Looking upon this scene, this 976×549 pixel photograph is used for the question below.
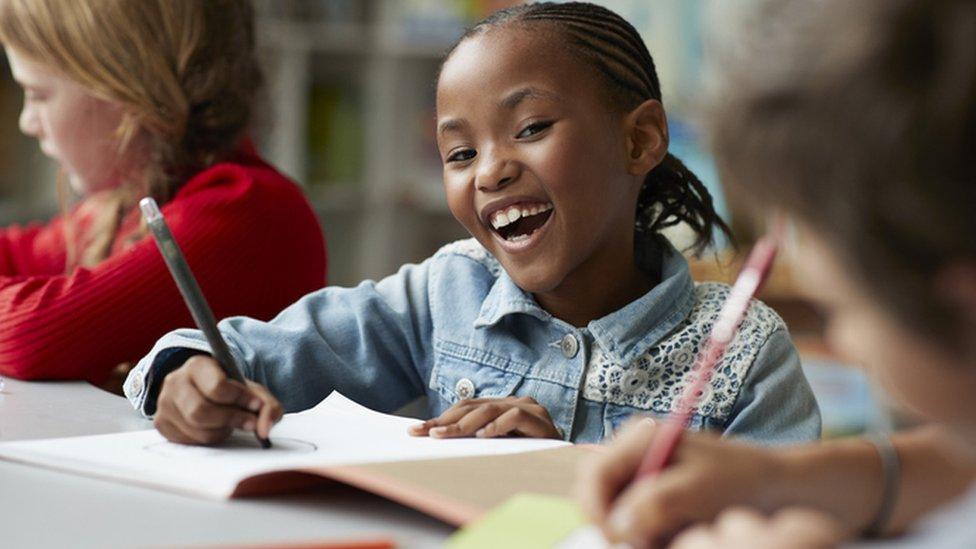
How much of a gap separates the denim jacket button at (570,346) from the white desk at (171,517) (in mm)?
360

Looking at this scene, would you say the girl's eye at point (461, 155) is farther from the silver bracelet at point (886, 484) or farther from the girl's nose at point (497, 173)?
the silver bracelet at point (886, 484)

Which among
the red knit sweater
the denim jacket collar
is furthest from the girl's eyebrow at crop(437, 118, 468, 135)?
the red knit sweater

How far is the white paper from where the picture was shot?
0.77 meters

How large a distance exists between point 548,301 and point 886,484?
51 cm

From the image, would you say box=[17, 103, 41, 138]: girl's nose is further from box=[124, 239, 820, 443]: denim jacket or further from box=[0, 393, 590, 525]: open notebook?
box=[0, 393, 590, 525]: open notebook

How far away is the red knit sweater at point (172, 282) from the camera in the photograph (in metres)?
1.26

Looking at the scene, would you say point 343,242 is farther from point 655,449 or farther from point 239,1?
point 655,449

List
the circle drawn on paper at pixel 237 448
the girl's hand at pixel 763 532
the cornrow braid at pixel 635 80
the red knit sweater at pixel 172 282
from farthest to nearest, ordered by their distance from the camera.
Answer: the red knit sweater at pixel 172 282 → the cornrow braid at pixel 635 80 → the circle drawn on paper at pixel 237 448 → the girl's hand at pixel 763 532

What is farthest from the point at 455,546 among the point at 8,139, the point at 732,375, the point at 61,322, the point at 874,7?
the point at 8,139

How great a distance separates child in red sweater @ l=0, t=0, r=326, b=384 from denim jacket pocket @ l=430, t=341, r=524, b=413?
13.1 inches

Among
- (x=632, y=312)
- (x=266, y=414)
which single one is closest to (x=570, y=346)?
(x=632, y=312)

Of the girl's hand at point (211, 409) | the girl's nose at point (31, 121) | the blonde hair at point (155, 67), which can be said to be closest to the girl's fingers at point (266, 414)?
the girl's hand at point (211, 409)

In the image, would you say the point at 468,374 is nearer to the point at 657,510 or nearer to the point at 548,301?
the point at 548,301

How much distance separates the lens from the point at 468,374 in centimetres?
112
